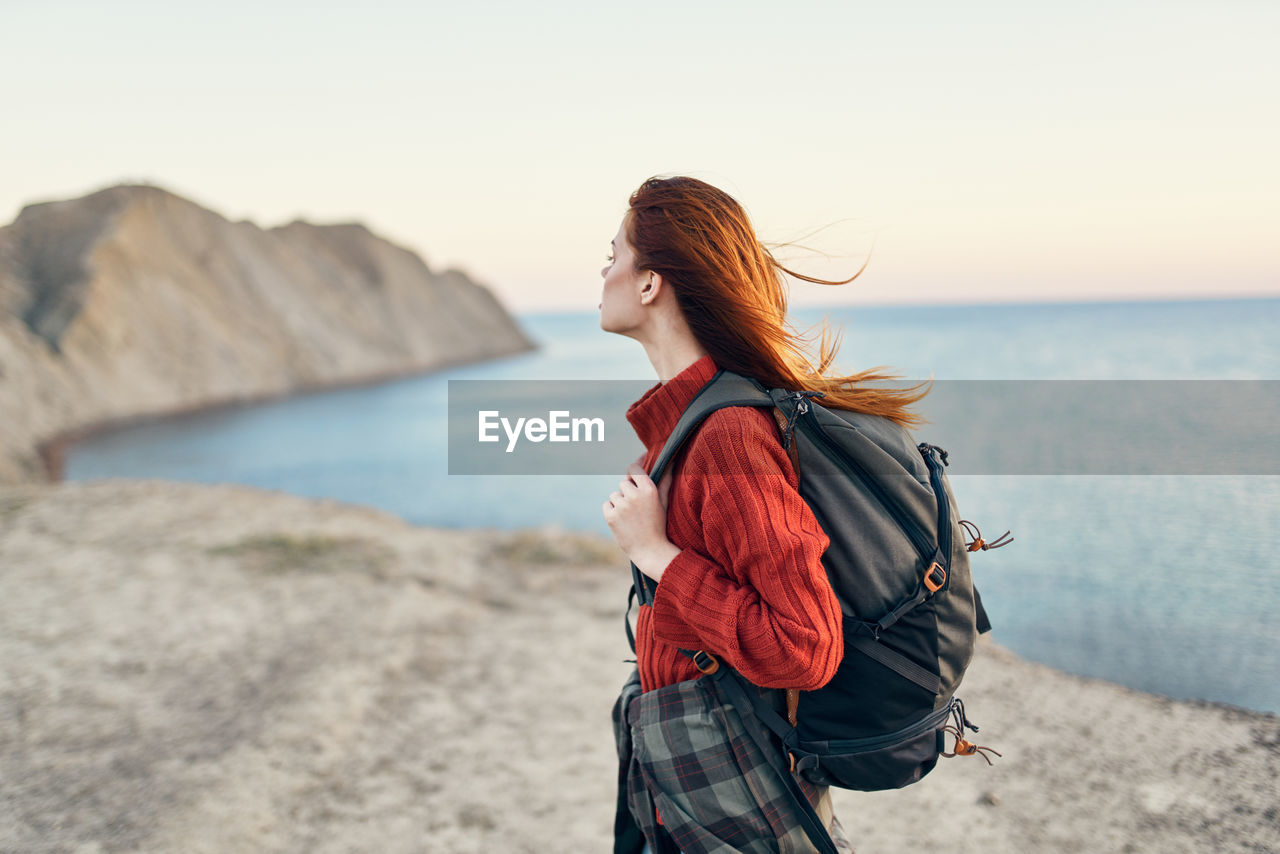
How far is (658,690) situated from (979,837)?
3220 millimetres

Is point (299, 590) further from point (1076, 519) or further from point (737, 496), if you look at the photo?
point (1076, 519)

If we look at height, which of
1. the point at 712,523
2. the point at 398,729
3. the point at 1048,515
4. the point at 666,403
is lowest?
the point at 1048,515

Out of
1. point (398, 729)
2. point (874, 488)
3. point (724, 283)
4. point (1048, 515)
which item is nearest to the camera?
point (874, 488)

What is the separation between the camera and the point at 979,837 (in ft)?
13.4

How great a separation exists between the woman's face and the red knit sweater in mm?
358

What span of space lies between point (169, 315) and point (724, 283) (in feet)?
126

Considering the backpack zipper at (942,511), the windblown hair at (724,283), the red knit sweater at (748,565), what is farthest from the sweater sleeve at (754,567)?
the backpack zipper at (942,511)

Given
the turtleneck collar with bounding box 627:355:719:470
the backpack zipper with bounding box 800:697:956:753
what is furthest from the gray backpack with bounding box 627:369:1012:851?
the turtleneck collar with bounding box 627:355:719:470

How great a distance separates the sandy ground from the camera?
4.17 meters

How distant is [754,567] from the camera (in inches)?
58.7

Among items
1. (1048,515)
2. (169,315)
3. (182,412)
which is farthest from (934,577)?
(169,315)

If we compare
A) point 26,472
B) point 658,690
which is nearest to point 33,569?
point 658,690

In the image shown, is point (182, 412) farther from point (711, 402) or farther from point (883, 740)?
point (883, 740)

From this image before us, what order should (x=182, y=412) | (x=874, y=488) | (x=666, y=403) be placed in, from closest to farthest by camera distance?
(x=874, y=488) < (x=666, y=403) < (x=182, y=412)
